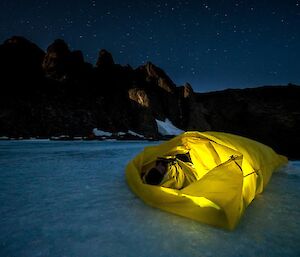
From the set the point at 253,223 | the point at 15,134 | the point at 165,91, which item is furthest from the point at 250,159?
the point at 165,91

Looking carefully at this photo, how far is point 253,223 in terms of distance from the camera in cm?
173

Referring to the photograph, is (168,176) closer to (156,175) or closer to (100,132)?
(156,175)

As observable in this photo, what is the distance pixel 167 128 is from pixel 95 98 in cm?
1839

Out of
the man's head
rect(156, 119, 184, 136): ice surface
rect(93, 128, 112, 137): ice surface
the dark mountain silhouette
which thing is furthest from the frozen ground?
rect(156, 119, 184, 136): ice surface

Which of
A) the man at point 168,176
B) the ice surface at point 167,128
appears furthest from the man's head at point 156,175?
the ice surface at point 167,128

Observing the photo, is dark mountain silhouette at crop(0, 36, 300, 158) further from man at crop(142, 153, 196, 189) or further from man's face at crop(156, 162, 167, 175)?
man's face at crop(156, 162, 167, 175)

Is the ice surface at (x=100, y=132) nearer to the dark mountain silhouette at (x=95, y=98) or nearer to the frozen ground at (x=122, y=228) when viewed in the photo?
the dark mountain silhouette at (x=95, y=98)

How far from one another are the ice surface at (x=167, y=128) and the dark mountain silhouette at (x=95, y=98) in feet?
4.89

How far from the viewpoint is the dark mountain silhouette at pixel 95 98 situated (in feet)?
89.4

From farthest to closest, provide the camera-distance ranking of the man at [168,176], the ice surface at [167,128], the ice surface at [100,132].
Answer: the ice surface at [167,128], the ice surface at [100,132], the man at [168,176]

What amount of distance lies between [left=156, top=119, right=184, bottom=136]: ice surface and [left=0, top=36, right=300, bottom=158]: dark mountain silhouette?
149 centimetres

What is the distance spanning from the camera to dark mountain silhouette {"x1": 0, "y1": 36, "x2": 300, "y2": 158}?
27.3 metres

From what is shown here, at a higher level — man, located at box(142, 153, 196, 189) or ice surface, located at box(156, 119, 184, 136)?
man, located at box(142, 153, 196, 189)

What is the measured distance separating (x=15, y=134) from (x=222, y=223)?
31.4m
